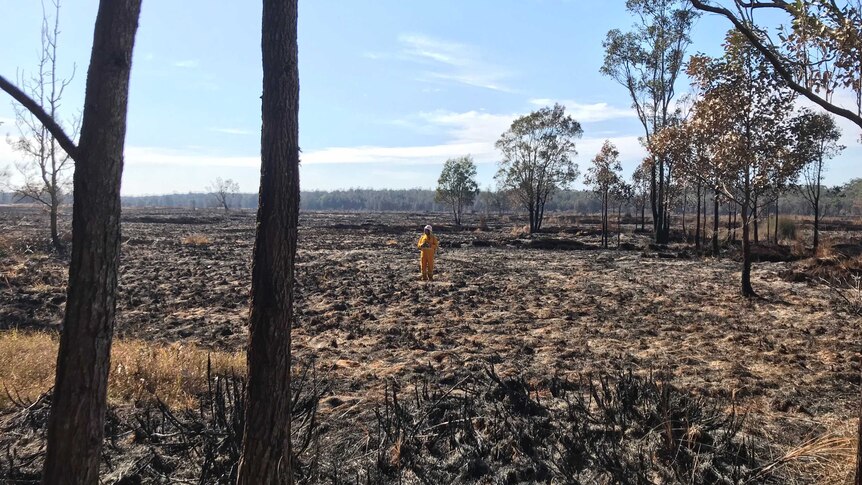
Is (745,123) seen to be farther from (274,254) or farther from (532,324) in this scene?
(274,254)

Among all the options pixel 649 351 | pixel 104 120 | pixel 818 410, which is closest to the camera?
pixel 104 120

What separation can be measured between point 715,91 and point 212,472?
12623mm

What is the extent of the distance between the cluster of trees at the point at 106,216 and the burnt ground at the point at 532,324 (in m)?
2.96

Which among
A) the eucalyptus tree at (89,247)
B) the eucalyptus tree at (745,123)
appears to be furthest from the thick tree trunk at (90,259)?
the eucalyptus tree at (745,123)

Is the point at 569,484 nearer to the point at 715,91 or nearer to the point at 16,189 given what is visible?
the point at 715,91

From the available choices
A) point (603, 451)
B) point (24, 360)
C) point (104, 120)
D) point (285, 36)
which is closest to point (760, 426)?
point (603, 451)

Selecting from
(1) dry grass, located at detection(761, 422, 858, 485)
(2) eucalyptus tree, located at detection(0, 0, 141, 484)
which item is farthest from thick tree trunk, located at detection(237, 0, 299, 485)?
(1) dry grass, located at detection(761, 422, 858, 485)

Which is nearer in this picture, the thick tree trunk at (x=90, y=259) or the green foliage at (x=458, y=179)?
Result: the thick tree trunk at (x=90, y=259)

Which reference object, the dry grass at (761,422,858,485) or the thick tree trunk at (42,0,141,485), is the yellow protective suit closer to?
the dry grass at (761,422,858,485)

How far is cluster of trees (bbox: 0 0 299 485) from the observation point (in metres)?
2.59

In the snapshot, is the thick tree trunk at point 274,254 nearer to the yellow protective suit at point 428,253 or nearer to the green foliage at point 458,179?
the yellow protective suit at point 428,253

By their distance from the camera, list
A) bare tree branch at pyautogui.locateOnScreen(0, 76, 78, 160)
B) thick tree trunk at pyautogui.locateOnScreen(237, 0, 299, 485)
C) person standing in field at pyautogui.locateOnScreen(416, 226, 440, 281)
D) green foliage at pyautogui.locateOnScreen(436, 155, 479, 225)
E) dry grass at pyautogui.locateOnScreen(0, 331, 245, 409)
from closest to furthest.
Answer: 1. bare tree branch at pyautogui.locateOnScreen(0, 76, 78, 160)
2. thick tree trunk at pyautogui.locateOnScreen(237, 0, 299, 485)
3. dry grass at pyautogui.locateOnScreen(0, 331, 245, 409)
4. person standing in field at pyautogui.locateOnScreen(416, 226, 440, 281)
5. green foliage at pyautogui.locateOnScreen(436, 155, 479, 225)

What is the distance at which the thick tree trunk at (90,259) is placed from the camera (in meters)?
2.58

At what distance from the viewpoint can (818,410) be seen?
5.47 meters
